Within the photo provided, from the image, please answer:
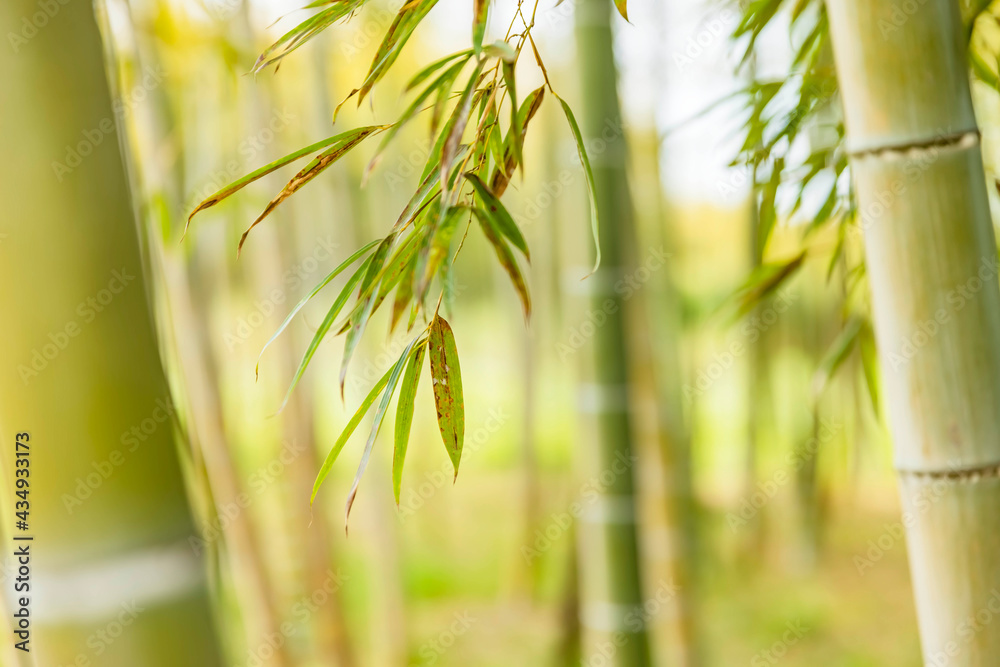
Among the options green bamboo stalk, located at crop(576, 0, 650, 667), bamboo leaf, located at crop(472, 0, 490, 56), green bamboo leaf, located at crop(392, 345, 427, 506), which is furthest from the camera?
green bamboo stalk, located at crop(576, 0, 650, 667)

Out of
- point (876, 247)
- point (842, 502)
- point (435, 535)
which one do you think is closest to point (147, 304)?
point (876, 247)

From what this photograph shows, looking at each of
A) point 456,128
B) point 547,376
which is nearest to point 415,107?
point 456,128

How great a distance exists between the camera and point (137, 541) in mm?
443

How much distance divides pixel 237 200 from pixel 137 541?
53.3 inches

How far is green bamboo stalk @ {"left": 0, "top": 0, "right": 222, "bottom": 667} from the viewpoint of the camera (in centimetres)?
41

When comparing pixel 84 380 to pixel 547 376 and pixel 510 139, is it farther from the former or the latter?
pixel 547 376

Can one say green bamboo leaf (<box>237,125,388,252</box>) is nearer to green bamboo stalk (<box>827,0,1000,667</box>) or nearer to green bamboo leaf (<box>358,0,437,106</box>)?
green bamboo leaf (<box>358,0,437,106</box>)

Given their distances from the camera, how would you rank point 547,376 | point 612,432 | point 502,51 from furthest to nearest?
point 547,376, point 612,432, point 502,51

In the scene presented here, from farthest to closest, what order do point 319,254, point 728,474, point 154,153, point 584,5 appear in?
1. point 728,474
2. point 319,254
3. point 154,153
4. point 584,5

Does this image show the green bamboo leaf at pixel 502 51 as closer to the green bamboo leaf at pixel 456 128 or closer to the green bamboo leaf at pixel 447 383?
the green bamboo leaf at pixel 456 128

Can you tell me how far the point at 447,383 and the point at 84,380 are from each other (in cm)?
20

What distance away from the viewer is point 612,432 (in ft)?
3.60

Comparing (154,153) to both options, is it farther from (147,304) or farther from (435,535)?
(435,535)

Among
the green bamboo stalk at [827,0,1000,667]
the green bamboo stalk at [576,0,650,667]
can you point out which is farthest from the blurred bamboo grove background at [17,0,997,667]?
the green bamboo stalk at [827,0,1000,667]
